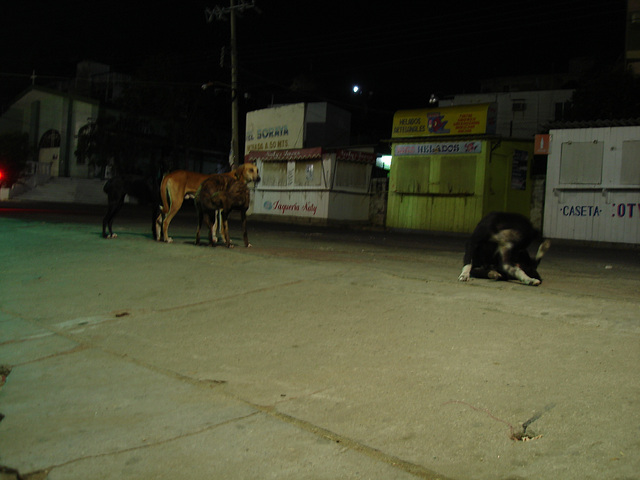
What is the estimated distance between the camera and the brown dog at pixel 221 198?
413 inches

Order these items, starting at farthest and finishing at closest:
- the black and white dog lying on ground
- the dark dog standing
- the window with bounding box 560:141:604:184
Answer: the window with bounding box 560:141:604:184 < the dark dog standing < the black and white dog lying on ground

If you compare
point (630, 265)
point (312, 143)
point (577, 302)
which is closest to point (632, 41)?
point (312, 143)

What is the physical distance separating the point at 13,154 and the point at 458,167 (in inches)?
1395

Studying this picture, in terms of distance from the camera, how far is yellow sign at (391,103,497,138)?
20.2 meters

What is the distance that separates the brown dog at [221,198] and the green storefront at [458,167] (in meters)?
11.8

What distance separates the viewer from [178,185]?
11.5 metres

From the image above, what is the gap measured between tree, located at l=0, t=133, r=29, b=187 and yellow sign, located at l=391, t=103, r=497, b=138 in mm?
31307

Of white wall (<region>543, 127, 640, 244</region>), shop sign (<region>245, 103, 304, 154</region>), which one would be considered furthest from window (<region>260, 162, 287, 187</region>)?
white wall (<region>543, 127, 640, 244</region>)

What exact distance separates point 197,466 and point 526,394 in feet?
7.12

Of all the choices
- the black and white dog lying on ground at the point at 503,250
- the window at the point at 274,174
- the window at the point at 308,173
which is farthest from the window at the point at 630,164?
the window at the point at 274,174

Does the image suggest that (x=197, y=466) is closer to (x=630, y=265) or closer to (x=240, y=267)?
(x=240, y=267)

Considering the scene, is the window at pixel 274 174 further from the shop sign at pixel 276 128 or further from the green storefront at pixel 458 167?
the green storefront at pixel 458 167

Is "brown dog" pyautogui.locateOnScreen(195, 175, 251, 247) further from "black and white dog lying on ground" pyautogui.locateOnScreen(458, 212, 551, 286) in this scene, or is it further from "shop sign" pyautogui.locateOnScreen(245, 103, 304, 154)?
"shop sign" pyautogui.locateOnScreen(245, 103, 304, 154)

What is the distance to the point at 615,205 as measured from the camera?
55.4 feet
